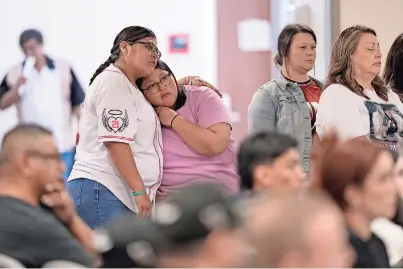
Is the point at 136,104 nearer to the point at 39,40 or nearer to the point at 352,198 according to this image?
the point at 352,198

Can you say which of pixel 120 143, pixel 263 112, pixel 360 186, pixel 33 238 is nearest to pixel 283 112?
pixel 263 112

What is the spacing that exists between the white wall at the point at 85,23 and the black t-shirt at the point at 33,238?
2567 millimetres

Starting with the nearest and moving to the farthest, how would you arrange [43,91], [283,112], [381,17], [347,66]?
[347,66], [283,112], [381,17], [43,91]

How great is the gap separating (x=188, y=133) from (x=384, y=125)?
0.72m

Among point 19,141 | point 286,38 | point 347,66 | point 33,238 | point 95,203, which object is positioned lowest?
point 95,203

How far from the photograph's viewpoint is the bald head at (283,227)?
1267 mm

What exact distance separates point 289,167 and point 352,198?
1.16 feet

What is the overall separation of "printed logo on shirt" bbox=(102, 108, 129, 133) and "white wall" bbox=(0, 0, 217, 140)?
1.78m

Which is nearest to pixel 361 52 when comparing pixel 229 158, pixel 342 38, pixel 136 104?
pixel 342 38

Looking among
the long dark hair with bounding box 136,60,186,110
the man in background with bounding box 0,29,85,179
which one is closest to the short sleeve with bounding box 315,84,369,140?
the long dark hair with bounding box 136,60,186,110

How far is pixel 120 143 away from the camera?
2.71m

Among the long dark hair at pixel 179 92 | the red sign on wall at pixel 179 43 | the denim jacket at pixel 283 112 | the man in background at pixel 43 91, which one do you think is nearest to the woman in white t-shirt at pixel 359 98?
the denim jacket at pixel 283 112

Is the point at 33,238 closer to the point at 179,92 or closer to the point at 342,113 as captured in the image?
the point at 179,92

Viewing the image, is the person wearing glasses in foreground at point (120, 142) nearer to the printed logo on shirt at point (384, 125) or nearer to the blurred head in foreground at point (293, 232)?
the printed logo on shirt at point (384, 125)
